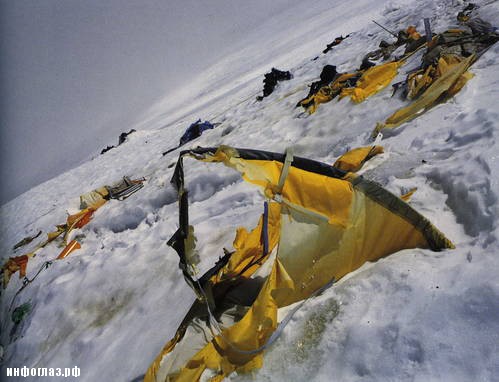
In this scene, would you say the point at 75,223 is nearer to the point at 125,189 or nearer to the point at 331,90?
the point at 125,189

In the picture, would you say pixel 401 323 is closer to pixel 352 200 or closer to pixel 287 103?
pixel 352 200

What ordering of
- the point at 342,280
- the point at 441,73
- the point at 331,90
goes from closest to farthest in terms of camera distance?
the point at 342,280
the point at 441,73
the point at 331,90

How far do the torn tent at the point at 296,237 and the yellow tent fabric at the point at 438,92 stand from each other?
252 centimetres

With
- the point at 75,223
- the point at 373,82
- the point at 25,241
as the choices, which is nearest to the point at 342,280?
the point at 373,82

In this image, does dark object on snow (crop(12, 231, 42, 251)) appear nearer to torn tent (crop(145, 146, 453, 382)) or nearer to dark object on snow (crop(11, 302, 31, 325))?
dark object on snow (crop(11, 302, 31, 325))

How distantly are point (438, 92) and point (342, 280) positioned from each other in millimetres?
3149

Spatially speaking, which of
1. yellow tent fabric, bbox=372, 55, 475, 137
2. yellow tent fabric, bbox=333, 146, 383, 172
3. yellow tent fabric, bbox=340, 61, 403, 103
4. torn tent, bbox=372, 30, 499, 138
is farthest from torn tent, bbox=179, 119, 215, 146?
yellow tent fabric, bbox=333, 146, 383, 172

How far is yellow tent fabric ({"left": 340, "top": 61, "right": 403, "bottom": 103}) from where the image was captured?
225 inches

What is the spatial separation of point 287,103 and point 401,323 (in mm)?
7283

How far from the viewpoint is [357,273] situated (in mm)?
2305

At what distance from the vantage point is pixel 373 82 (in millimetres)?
5895

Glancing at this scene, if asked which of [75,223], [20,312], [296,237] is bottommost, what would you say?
[20,312]

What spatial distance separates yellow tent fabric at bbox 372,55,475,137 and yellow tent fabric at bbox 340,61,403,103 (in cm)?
119

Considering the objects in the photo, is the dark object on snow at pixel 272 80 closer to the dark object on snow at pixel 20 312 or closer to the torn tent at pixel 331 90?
the torn tent at pixel 331 90
